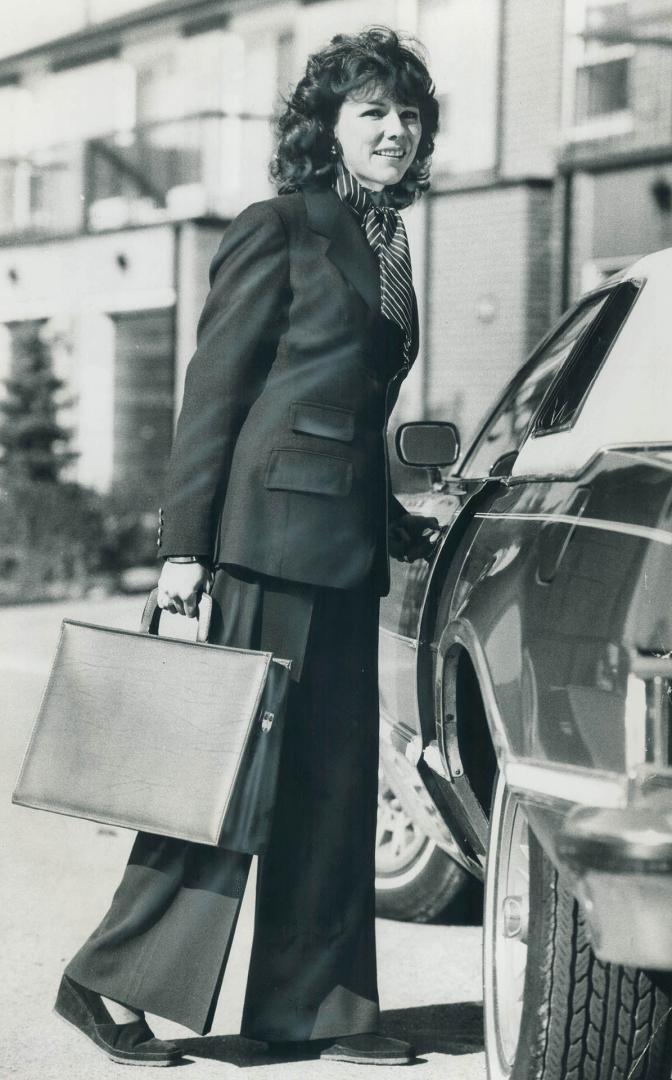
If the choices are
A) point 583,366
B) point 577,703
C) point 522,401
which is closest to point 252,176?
point 522,401

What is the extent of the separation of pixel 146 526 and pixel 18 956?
515 inches

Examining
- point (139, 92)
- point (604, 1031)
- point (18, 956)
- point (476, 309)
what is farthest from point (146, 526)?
point (604, 1031)

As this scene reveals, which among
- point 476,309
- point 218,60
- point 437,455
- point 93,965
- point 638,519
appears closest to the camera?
point 638,519

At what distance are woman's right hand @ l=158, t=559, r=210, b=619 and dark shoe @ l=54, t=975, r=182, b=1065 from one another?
840 millimetres

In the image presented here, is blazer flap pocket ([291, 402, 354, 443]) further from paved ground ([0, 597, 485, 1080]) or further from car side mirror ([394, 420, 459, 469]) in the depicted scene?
paved ground ([0, 597, 485, 1080])

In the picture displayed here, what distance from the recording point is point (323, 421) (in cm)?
382

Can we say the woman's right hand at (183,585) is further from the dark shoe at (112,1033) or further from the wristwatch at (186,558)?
the dark shoe at (112,1033)

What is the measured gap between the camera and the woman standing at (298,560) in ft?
12.5

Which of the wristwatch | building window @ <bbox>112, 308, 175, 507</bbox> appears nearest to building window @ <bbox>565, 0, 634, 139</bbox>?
building window @ <bbox>112, 308, 175, 507</bbox>

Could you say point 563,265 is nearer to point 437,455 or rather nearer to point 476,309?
point 476,309

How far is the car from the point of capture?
9.40ft

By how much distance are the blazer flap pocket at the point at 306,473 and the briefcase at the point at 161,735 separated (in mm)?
304

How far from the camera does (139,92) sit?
73.0 feet

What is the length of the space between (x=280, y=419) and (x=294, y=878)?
0.97 meters
